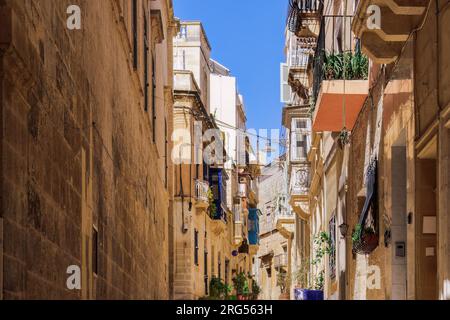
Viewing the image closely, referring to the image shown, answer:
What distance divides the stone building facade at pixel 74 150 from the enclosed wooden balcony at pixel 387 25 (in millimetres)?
3054

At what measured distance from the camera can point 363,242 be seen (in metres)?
14.5

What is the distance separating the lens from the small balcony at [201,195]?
3472cm

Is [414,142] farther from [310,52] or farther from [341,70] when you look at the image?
[310,52]

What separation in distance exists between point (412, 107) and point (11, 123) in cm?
583

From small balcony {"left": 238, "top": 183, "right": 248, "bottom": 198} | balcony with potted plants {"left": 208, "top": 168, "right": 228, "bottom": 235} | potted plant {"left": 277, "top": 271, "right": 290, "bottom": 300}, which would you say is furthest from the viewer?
small balcony {"left": 238, "top": 183, "right": 248, "bottom": 198}

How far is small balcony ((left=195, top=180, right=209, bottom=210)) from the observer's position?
1367 inches

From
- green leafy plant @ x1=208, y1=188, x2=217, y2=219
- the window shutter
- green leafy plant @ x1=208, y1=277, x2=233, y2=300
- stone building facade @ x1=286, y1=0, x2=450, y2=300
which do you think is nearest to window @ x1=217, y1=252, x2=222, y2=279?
green leafy plant @ x1=208, y1=277, x2=233, y2=300

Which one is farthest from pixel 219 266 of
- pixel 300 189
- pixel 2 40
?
pixel 2 40

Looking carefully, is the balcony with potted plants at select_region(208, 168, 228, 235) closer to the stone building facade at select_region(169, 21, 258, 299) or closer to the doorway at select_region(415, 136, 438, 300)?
the stone building facade at select_region(169, 21, 258, 299)

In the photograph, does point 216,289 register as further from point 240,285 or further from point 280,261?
point 280,261

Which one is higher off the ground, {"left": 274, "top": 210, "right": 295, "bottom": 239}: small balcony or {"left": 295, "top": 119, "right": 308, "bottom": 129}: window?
{"left": 295, "top": 119, "right": 308, "bottom": 129}: window

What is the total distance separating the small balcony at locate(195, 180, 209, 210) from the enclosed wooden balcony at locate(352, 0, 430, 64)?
72.0 feet

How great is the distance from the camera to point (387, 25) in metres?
12.1
